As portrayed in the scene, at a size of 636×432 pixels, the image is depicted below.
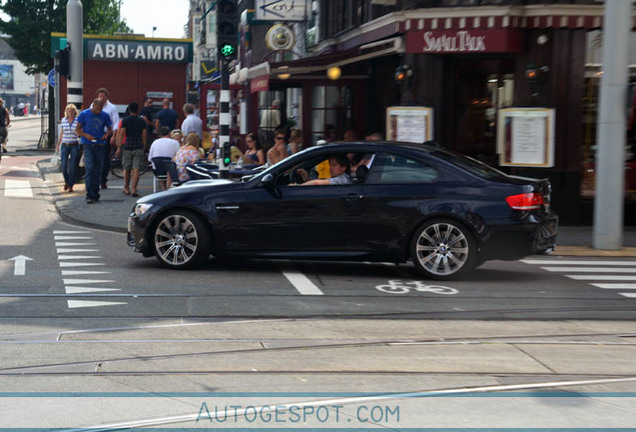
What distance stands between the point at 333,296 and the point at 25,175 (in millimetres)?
17540

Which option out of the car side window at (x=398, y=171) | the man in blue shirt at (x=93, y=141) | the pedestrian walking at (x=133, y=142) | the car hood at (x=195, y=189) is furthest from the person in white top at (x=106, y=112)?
the car side window at (x=398, y=171)

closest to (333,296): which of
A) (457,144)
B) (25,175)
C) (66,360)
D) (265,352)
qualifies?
(265,352)

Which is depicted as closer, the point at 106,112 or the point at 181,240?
the point at 181,240

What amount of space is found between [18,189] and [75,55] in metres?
3.19

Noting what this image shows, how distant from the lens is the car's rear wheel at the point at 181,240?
35.8 ft

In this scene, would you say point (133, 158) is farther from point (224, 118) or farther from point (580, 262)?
point (580, 262)

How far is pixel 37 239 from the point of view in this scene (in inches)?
536

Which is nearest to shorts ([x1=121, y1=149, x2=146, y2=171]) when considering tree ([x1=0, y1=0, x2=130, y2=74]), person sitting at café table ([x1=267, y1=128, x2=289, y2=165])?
person sitting at café table ([x1=267, y1=128, x2=289, y2=165])

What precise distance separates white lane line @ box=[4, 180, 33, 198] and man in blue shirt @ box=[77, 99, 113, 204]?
2.41 meters

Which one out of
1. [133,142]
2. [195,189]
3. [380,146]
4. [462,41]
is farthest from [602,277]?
[133,142]

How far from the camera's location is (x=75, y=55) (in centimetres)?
2188

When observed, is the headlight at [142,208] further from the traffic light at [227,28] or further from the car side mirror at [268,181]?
the traffic light at [227,28]

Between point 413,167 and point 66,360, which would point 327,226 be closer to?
point 413,167

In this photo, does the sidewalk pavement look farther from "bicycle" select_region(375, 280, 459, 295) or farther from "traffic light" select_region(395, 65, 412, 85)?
"traffic light" select_region(395, 65, 412, 85)
